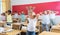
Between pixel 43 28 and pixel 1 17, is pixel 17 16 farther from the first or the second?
pixel 43 28

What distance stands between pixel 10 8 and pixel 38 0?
1307mm

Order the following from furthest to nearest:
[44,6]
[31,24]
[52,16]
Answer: [44,6] → [52,16] → [31,24]

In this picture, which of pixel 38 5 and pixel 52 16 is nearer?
pixel 52 16

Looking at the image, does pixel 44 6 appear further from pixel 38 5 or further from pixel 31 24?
pixel 31 24

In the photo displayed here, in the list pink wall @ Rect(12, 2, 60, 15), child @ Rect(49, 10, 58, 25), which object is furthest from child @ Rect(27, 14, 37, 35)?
pink wall @ Rect(12, 2, 60, 15)

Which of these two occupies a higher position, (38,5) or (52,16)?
(38,5)

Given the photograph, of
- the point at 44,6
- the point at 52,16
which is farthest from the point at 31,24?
the point at 44,6

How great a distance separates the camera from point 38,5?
5527mm

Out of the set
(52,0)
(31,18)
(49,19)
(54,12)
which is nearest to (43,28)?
(49,19)

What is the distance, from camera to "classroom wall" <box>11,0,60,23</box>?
534 cm

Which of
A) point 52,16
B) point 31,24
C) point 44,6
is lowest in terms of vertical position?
point 31,24

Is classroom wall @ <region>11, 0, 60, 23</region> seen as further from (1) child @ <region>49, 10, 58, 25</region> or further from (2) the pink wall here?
(1) child @ <region>49, 10, 58, 25</region>

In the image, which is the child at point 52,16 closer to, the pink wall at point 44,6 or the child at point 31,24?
the pink wall at point 44,6

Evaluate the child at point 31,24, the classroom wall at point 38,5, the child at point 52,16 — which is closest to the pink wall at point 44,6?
the classroom wall at point 38,5
